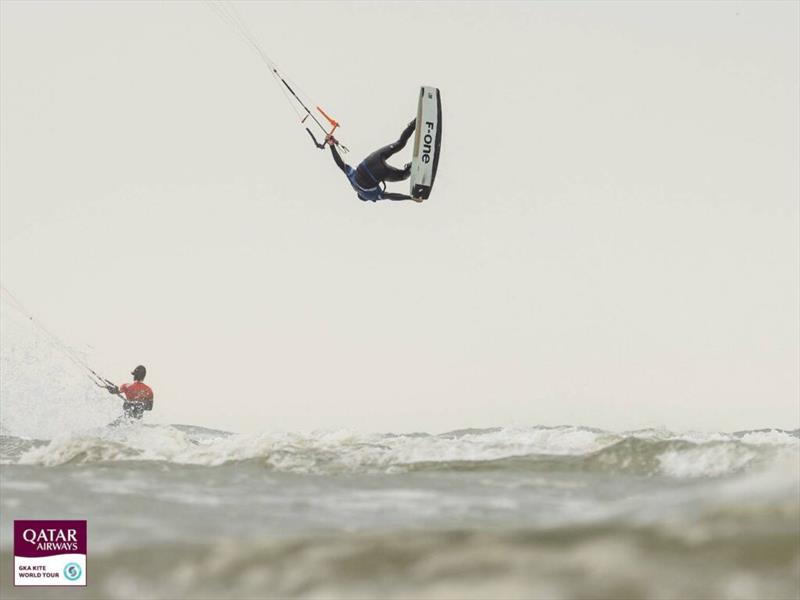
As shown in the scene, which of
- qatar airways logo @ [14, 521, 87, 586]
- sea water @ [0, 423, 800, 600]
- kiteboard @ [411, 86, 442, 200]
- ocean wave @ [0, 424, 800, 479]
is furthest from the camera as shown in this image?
kiteboard @ [411, 86, 442, 200]

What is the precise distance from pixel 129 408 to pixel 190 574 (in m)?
14.2

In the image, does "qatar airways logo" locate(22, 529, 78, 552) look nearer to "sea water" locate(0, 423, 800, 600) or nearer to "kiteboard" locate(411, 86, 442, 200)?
"sea water" locate(0, 423, 800, 600)

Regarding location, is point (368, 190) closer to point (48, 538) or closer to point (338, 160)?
point (338, 160)

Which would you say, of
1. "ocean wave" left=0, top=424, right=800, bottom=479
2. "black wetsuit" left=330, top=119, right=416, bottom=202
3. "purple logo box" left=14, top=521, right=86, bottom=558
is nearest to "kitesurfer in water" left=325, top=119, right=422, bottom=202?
"black wetsuit" left=330, top=119, right=416, bottom=202

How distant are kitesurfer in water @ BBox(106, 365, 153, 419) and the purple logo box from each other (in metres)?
12.1

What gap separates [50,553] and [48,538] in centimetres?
38

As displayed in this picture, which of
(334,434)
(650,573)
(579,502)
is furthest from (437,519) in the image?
(334,434)

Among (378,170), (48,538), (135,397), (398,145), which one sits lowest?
(48,538)

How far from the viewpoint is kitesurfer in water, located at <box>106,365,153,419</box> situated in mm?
19531

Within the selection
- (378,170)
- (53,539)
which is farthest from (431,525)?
(378,170)

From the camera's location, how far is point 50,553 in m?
6.71

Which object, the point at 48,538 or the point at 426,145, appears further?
the point at 426,145

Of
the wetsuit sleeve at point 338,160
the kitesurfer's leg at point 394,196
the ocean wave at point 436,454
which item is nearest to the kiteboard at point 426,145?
the kitesurfer's leg at point 394,196

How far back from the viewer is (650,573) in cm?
462
